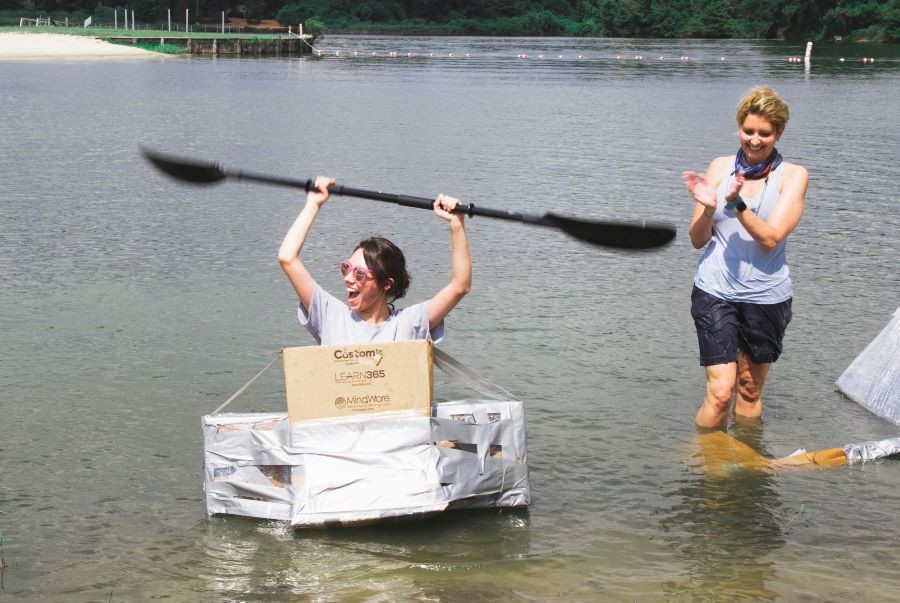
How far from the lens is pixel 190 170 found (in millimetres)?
6473

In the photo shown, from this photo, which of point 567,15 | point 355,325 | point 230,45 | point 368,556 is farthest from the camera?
point 567,15

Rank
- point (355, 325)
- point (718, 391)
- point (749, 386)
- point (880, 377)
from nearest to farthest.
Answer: point (355, 325) < point (718, 391) < point (749, 386) < point (880, 377)

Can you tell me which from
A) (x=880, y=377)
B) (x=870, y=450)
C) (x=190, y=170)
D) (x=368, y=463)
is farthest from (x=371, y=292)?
(x=880, y=377)

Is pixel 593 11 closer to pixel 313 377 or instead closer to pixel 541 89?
pixel 541 89

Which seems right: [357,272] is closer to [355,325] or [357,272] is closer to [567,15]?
[355,325]

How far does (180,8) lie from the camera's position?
111938 mm

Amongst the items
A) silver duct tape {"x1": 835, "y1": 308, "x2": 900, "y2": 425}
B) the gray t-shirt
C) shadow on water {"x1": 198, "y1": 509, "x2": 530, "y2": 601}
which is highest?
the gray t-shirt

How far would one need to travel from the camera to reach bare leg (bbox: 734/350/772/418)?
21.1 feet

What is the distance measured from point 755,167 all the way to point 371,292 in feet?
6.26

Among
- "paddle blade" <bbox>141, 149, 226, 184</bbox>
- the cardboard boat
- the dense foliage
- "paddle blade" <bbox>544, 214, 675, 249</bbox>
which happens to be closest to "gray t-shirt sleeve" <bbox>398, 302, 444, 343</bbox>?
the cardboard boat

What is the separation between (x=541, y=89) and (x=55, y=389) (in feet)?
109

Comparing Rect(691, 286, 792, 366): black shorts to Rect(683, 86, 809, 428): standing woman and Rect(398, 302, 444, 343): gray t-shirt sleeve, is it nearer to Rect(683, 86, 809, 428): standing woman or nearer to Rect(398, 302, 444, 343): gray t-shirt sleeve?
Rect(683, 86, 809, 428): standing woman

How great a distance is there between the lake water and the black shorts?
659 mm

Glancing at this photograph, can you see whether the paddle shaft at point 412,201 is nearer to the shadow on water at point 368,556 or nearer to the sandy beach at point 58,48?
the shadow on water at point 368,556
